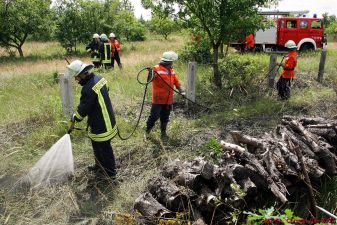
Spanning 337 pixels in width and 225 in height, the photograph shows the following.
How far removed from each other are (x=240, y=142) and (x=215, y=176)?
2.82 feet

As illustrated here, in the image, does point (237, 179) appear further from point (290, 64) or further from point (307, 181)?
point (290, 64)

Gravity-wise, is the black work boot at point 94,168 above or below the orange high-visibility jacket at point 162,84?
below

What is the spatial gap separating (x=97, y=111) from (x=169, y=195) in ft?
5.18

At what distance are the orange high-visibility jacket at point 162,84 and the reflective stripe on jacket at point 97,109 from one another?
1.37 m

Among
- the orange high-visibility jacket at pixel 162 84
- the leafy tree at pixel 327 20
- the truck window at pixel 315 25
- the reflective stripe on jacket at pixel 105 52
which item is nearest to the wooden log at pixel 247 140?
the orange high-visibility jacket at pixel 162 84

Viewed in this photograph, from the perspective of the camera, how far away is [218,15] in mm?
7836

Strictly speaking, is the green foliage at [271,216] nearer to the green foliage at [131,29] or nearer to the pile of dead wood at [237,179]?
the pile of dead wood at [237,179]

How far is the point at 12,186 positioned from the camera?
15.2 feet

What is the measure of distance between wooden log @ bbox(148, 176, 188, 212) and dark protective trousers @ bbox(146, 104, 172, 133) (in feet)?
7.22

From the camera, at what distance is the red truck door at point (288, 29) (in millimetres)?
16828

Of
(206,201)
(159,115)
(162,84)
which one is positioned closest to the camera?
(206,201)

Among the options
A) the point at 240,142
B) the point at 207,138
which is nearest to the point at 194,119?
the point at 207,138

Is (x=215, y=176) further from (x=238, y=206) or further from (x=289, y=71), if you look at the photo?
(x=289, y=71)

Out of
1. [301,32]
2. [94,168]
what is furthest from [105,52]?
[301,32]
